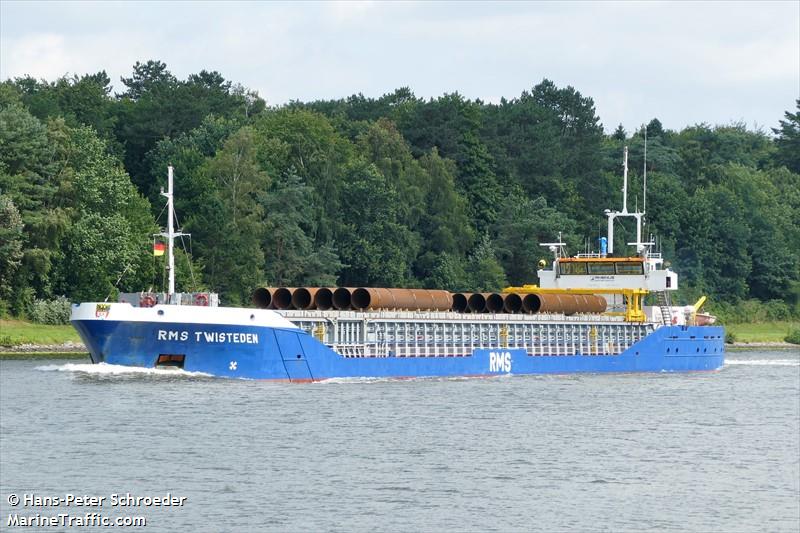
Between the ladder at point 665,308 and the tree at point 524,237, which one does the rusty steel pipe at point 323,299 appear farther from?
the tree at point 524,237

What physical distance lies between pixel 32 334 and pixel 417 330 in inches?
1306

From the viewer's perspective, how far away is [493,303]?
273 ft

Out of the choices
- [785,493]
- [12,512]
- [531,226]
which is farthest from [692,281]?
[12,512]

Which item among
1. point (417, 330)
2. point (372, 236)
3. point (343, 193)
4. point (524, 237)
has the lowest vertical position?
point (417, 330)

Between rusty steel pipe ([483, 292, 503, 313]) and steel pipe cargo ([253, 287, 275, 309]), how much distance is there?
15.4 meters

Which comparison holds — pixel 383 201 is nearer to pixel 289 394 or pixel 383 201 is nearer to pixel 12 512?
pixel 289 394

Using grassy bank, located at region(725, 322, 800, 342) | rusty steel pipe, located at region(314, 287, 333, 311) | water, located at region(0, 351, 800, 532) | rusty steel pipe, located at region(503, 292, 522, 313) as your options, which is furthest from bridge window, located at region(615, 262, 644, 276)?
grassy bank, located at region(725, 322, 800, 342)

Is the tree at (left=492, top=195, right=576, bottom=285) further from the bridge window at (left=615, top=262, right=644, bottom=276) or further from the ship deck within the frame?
the ship deck

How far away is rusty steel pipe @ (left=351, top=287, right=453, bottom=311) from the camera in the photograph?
73562mm

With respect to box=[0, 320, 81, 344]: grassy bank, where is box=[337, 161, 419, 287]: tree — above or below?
above

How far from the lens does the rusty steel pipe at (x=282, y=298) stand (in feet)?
237

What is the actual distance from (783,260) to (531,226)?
40.2 metres

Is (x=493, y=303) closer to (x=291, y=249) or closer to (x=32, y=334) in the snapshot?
(x=32, y=334)

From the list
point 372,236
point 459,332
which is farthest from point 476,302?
point 372,236
